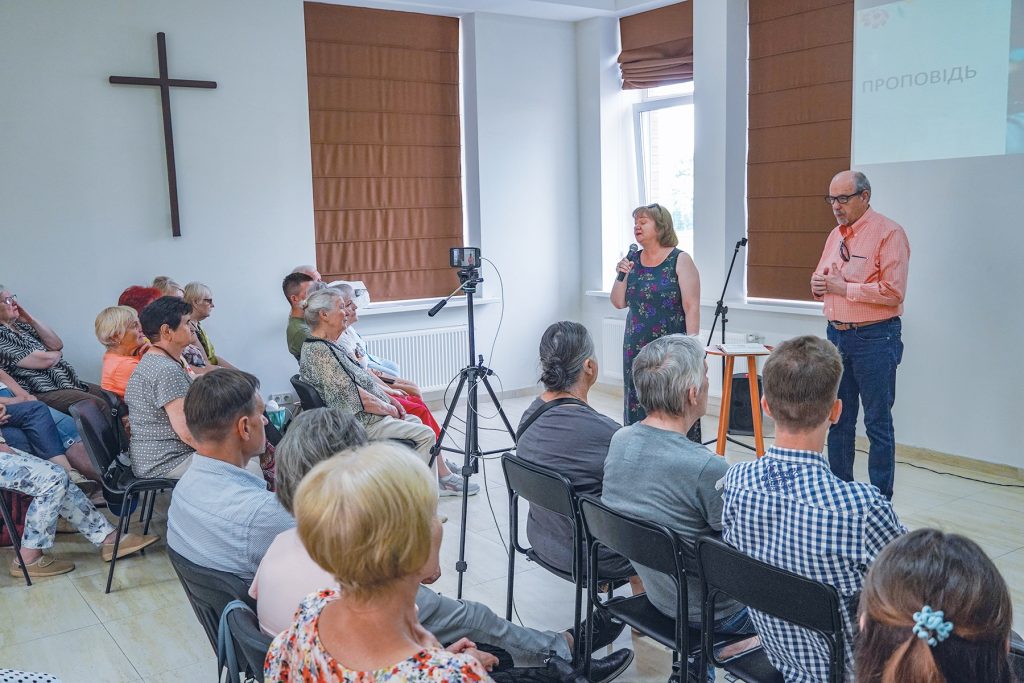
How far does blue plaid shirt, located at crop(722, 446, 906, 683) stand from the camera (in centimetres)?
179

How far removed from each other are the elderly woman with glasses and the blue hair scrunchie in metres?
3.18

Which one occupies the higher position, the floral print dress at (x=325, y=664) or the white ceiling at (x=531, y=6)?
the white ceiling at (x=531, y=6)

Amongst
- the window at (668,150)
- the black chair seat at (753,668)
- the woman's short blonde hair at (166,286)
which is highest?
the window at (668,150)

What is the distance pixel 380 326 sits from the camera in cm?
666

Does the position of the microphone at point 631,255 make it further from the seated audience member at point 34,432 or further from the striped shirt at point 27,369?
the striped shirt at point 27,369

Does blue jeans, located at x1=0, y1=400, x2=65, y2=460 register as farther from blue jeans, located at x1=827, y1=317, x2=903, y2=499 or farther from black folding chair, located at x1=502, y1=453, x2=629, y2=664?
blue jeans, located at x1=827, y1=317, x2=903, y2=499

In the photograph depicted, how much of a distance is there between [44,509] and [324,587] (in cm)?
247

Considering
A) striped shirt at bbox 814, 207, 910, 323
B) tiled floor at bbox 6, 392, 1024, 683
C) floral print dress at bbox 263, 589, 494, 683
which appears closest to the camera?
floral print dress at bbox 263, 589, 494, 683

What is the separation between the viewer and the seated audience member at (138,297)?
5020 mm

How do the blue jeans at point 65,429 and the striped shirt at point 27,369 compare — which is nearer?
the blue jeans at point 65,429

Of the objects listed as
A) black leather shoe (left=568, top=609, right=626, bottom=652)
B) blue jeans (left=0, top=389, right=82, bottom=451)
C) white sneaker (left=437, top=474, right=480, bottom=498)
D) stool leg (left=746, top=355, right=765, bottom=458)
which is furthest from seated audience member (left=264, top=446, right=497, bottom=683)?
stool leg (left=746, top=355, right=765, bottom=458)

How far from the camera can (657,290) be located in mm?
4492

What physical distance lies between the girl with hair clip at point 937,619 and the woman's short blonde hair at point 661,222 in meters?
3.38

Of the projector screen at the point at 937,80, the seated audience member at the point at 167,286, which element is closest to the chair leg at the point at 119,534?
the seated audience member at the point at 167,286
